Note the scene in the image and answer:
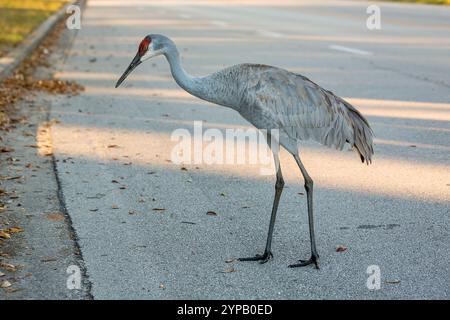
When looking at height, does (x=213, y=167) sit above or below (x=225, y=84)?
below

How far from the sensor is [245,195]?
668cm

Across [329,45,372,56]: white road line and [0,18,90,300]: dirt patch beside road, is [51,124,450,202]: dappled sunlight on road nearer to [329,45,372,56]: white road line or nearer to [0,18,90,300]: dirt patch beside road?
[0,18,90,300]: dirt patch beside road

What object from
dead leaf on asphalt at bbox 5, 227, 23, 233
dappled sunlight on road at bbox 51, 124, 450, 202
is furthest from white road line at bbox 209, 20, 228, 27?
dead leaf on asphalt at bbox 5, 227, 23, 233

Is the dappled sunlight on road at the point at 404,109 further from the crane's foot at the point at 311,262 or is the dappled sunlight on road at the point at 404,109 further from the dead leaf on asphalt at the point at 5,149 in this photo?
the crane's foot at the point at 311,262

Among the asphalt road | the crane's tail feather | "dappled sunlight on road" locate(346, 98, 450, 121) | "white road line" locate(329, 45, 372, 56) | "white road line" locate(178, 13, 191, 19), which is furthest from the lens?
"white road line" locate(178, 13, 191, 19)

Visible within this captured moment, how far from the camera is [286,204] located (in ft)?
21.2

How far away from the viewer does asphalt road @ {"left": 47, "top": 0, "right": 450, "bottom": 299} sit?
4.93 metres

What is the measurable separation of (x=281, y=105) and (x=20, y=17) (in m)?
16.8

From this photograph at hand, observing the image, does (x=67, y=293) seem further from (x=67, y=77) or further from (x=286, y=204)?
(x=67, y=77)

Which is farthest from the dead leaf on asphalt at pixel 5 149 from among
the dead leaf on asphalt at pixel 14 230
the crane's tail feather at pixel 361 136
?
the crane's tail feather at pixel 361 136

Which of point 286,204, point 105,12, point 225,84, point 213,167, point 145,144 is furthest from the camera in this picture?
point 105,12

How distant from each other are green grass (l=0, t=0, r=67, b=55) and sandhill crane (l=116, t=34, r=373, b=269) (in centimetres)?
957

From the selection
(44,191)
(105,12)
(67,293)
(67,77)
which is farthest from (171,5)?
(67,293)
